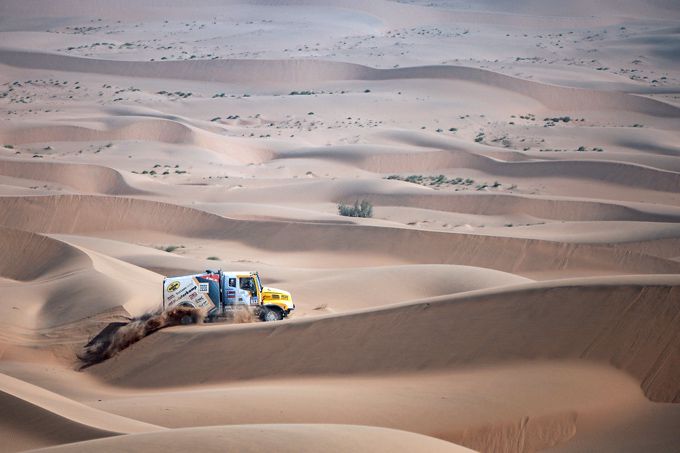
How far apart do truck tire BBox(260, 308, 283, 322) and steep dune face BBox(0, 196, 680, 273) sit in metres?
10.5

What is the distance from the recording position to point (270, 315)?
61.1ft

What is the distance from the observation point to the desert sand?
12.1 metres

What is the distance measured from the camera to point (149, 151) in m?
49.6

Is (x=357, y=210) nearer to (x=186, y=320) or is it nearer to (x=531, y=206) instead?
(x=531, y=206)

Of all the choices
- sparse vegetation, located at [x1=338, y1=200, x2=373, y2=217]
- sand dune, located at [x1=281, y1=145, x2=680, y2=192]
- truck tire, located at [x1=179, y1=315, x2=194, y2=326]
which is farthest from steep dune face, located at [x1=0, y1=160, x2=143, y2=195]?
truck tire, located at [x1=179, y1=315, x2=194, y2=326]

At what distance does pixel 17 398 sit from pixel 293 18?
110237 millimetres

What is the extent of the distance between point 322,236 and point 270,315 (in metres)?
12.3

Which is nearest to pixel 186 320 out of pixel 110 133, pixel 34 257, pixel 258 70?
pixel 34 257

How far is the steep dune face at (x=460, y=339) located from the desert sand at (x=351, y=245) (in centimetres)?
4

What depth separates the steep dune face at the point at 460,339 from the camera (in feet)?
44.1

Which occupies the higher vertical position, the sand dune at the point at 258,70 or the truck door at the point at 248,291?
the truck door at the point at 248,291

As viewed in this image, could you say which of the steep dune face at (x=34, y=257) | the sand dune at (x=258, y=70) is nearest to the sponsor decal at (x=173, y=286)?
the steep dune face at (x=34, y=257)

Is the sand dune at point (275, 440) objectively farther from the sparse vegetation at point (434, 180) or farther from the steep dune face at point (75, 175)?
the sparse vegetation at point (434, 180)

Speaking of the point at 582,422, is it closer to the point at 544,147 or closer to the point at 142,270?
the point at 142,270
